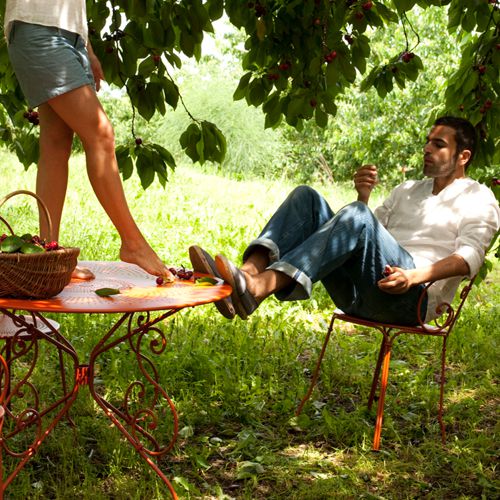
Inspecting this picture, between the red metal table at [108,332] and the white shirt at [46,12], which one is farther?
the white shirt at [46,12]

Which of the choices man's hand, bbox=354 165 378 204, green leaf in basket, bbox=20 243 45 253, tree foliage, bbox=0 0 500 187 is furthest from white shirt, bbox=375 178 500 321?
green leaf in basket, bbox=20 243 45 253

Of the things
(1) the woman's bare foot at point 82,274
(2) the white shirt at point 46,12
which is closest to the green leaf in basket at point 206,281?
(1) the woman's bare foot at point 82,274

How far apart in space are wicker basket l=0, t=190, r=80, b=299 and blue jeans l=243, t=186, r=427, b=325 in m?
0.77

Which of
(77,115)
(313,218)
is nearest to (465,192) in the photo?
(313,218)

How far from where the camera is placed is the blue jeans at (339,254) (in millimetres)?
2611

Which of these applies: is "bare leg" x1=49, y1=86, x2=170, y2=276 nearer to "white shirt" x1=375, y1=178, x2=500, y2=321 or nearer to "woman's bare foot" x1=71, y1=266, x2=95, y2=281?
"woman's bare foot" x1=71, y1=266, x2=95, y2=281

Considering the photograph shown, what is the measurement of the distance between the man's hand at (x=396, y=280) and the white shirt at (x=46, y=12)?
1.27 metres

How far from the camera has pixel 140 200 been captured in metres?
7.38

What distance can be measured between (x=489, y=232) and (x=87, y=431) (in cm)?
161

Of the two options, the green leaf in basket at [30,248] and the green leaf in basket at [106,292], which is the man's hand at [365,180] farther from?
the green leaf in basket at [30,248]

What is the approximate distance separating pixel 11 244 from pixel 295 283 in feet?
3.11

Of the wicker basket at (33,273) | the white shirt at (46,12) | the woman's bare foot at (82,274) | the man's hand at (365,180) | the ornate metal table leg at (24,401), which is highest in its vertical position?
the white shirt at (46,12)

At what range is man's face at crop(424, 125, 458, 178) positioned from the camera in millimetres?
3117

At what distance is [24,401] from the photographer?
315 cm
